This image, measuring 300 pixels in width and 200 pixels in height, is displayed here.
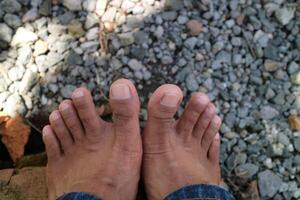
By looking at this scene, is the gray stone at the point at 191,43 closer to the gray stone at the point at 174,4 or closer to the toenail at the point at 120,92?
the gray stone at the point at 174,4

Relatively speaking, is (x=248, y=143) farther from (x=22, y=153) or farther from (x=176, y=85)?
(x=22, y=153)

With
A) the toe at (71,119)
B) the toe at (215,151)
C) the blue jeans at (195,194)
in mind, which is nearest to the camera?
the blue jeans at (195,194)

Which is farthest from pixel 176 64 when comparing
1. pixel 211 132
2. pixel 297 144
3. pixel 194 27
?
pixel 297 144

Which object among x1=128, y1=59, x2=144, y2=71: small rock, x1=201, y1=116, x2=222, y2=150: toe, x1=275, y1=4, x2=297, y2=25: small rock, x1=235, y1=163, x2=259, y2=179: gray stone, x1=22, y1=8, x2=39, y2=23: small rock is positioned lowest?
x1=235, y1=163, x2=259, y2=179: gray stone

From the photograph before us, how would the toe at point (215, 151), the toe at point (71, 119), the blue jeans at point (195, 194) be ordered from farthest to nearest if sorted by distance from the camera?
the toe at point (215, 151) → the toe at point (71, 119) → the blue jeans at point (195, 194)

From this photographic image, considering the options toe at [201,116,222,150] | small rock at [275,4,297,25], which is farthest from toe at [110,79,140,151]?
small rock at [275,4,297,25]

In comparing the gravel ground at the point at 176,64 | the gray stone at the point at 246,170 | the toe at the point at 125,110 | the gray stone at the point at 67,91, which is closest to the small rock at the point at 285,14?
the gravel ground at the point at 176,64

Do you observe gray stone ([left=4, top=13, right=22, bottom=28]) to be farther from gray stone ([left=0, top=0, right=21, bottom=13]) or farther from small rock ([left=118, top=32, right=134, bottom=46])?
small rock ([left=118, top=32, right=134, bottom=46])
